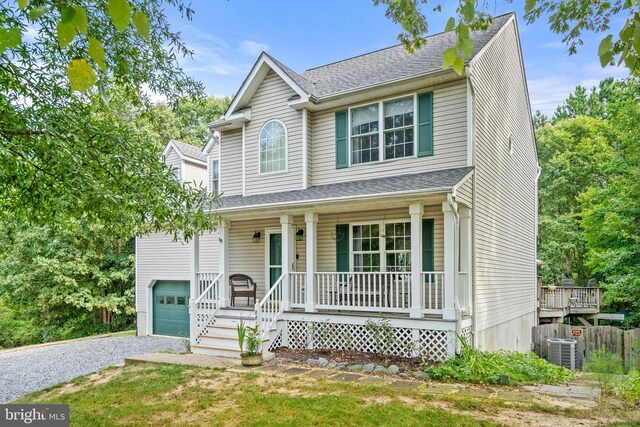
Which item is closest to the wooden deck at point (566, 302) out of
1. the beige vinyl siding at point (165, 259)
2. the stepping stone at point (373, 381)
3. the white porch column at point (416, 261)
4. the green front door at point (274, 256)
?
the white porch column at point (416, 261)

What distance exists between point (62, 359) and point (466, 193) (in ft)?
39.5

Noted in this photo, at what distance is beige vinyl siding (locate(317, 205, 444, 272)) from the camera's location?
985 cm

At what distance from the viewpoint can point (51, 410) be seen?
242 inches

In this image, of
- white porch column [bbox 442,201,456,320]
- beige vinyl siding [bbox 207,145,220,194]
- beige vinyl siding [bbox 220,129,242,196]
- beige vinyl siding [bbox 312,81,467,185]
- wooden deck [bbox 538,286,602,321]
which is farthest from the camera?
wooden deck [bbox 538,286,602,321]

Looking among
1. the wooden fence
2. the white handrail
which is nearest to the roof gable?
the white handrail

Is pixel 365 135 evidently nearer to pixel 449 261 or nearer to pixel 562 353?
pixel 449 261

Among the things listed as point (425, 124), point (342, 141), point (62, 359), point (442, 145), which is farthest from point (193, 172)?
point (442, 145)

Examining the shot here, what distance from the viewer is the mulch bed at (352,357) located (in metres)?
8.33

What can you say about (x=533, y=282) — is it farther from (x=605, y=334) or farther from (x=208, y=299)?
(x=208, y=299)

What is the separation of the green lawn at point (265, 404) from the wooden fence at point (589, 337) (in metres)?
10.2

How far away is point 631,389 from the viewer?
631 centimetres

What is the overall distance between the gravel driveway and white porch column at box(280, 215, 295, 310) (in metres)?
3.45

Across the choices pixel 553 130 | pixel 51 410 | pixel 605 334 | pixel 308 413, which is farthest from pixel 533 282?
pixel 553 130

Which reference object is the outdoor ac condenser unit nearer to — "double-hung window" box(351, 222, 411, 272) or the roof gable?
"double-hung window" box(351, 222, 411, 272)
